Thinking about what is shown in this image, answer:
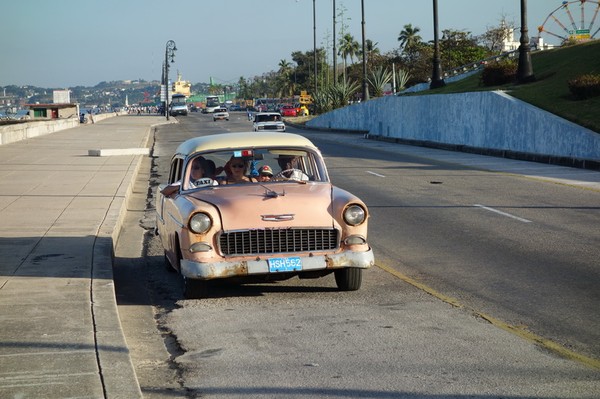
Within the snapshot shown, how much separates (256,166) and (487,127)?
89.1 feet

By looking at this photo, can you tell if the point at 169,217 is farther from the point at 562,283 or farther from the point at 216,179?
the point at 562,283

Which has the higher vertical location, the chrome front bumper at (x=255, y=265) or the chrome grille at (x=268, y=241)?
the chrome grille at (x=268, y=241)

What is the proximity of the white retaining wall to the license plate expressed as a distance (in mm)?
19873

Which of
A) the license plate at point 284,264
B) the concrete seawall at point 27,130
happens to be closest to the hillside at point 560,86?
the concrete seawall at point 27,130

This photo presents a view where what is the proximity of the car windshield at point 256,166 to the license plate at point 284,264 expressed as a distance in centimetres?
140

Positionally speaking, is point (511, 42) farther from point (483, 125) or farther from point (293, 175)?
point (293, 175)

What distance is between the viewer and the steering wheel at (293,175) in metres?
10.5

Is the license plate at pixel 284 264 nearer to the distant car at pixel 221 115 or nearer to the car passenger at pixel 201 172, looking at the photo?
the car passenger at pixel 201 172

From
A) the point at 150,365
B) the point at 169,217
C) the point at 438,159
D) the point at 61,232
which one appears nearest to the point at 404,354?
the point at 150,365

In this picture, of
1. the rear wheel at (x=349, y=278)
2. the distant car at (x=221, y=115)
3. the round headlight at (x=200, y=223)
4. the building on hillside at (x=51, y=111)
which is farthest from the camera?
the building on hillside at (x=51, y=111)

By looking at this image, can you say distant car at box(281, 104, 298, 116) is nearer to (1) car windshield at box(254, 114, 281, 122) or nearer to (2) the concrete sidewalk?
(1) car windshield at box(254, 114, 281, 122)

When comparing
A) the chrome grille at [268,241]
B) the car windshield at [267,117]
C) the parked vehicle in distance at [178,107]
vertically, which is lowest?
the chrome grille at [268,241]

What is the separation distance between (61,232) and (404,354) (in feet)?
26.9

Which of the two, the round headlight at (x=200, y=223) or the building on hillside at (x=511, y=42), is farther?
the building on hillside at (x=511, y=42)
